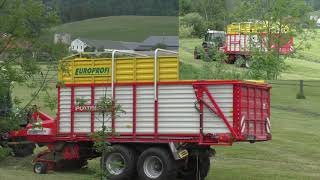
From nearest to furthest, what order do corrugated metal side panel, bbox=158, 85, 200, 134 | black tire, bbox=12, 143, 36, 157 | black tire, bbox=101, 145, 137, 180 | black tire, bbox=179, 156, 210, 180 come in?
corrugated metal side panel, bbox=158, 85, 200, 134 → black tire, bbox=101, 145, 137, 180 → black tire, bbox=179, 156, 210, 180 → black tire, bbox=12, 143, 36, 157

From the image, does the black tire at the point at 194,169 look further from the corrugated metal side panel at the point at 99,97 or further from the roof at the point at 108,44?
the roof at the point at 108,44

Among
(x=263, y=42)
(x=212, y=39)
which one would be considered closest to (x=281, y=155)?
(x=263, y=42)

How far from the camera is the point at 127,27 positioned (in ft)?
84.6

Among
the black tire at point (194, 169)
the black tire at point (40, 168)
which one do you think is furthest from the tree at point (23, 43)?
the black tire at point (194, 169)

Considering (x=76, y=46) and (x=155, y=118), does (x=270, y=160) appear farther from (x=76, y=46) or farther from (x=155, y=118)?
(x=76, y=46)

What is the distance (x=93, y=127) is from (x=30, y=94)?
4.57 m

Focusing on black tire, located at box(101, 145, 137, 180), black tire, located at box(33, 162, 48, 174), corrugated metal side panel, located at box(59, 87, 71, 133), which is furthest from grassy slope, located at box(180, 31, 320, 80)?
black tire, located at box(101, 145, 137, 180)

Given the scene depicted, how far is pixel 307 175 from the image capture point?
16109mm

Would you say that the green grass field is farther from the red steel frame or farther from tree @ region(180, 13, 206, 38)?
tree @ region(180, 13, 206, 38)

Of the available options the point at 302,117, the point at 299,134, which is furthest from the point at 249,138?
the point at 302,117

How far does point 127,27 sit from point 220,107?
42.7 feet

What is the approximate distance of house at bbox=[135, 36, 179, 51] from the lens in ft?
84.9

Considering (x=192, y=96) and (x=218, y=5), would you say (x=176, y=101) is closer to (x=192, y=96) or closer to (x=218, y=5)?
(x=192, y=96)

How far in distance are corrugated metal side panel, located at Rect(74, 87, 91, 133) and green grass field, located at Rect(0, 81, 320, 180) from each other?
3.57 feet
